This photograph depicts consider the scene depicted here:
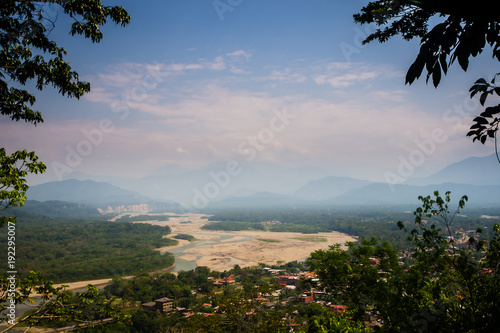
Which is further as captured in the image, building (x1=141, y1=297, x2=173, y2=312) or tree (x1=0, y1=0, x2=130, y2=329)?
building (x1=141, y1=297, x2=173, y2=312)

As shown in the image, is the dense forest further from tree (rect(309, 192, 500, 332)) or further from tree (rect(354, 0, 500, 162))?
tree (rect(354, 0, 500, 162))

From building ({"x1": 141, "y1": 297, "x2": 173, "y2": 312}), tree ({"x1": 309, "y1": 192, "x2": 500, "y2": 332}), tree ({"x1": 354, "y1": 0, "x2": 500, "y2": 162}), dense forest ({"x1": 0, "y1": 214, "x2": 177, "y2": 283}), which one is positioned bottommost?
dense forest ({"x1": 0, "y1": 214, "x2": 177, "y2": 283})

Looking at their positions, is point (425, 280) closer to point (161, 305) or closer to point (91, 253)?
point (161, 305)

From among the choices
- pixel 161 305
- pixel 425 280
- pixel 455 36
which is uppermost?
pixel 455 36

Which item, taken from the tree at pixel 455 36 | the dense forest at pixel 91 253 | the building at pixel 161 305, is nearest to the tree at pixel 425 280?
the tree at pixel 455 36

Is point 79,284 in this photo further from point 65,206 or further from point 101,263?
point 65,206

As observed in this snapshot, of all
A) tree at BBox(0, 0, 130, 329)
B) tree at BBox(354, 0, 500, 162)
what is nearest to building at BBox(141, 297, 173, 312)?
tree at BBox(0, 0, 130, 329)

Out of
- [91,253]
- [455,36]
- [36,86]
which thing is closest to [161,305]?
[36,86]

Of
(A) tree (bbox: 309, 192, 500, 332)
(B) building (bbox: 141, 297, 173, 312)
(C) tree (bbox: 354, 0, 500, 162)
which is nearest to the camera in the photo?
(C) tree (bbox: 354, 0, 500, 162)

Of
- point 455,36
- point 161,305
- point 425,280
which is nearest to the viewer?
point 455,36
